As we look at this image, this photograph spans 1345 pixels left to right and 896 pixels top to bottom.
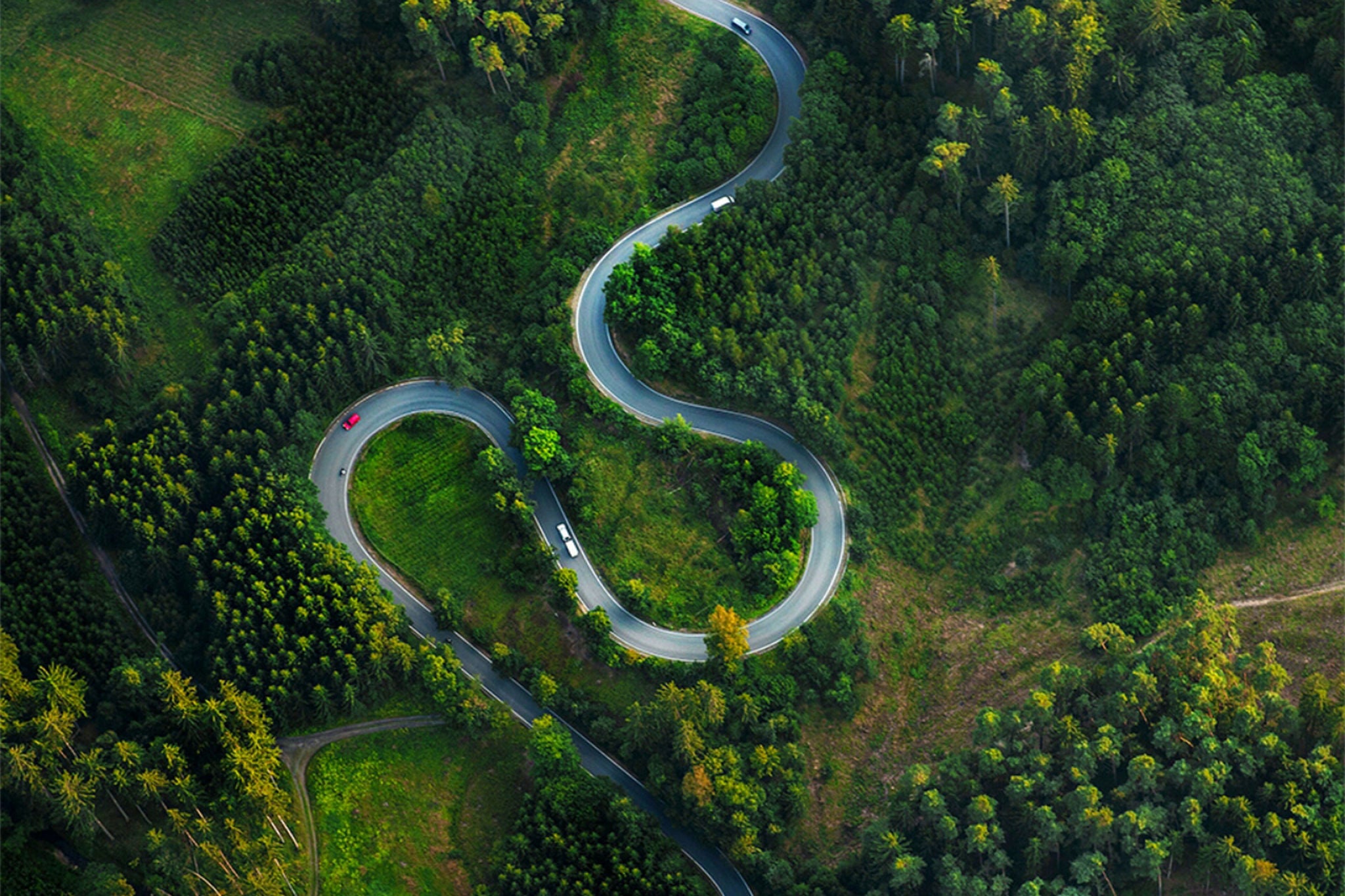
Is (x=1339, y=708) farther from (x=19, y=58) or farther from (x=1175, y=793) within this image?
(x=19, y=58)

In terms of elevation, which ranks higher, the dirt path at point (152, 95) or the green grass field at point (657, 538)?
the dirt path at point (152, 95)

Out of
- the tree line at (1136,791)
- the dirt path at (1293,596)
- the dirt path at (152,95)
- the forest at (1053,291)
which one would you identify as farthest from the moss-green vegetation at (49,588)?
the dirt path at (1293,596)

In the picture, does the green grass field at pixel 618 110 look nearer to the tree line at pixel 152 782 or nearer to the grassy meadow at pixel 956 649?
the grassy meadow at pixel 956 649

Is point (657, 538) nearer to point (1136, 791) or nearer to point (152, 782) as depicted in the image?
point (1136, 791)

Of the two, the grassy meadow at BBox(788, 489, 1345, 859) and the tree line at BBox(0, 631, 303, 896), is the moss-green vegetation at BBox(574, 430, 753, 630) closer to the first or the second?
the grassy meadow at BBox(788, 489, 1345, 859)

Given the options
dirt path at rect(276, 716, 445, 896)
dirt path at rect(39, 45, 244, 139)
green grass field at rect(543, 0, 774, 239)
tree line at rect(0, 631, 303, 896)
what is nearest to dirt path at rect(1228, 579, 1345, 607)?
green grass field at rect(543, 0, 774, 239)
